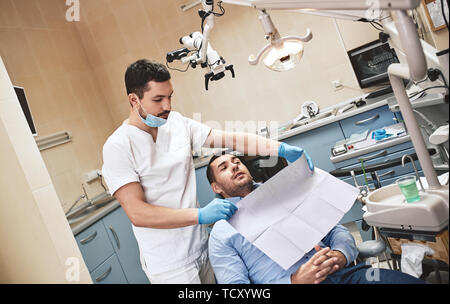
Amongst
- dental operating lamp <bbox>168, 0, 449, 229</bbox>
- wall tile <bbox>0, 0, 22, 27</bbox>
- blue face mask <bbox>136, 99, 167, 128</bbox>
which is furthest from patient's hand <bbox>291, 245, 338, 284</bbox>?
wall tile <bbox>0, 0, 22, 27</bbox>

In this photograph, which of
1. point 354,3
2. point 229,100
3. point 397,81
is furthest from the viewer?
point 229,100

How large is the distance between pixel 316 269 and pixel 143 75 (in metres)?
0.88

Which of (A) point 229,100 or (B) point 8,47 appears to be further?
(A) point 229,100

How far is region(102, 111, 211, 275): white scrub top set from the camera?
54.1 inches

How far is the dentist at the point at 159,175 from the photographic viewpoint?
1.30 m

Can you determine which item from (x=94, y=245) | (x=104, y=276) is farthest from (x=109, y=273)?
(x=94, y=245)

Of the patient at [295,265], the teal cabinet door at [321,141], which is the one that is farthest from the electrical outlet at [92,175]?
the patient at [295,265]

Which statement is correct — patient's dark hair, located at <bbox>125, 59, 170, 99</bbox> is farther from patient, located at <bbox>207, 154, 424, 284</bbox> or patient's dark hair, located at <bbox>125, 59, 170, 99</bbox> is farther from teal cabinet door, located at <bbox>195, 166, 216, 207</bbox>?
teal cabinet door, located at <bbox>195, 166, 216, 207</bbox>

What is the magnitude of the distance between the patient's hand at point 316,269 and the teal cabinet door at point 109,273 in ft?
4.79

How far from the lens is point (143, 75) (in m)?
1.33

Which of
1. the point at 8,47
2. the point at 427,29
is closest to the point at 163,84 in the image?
the point at 427,29

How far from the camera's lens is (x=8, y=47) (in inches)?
113
